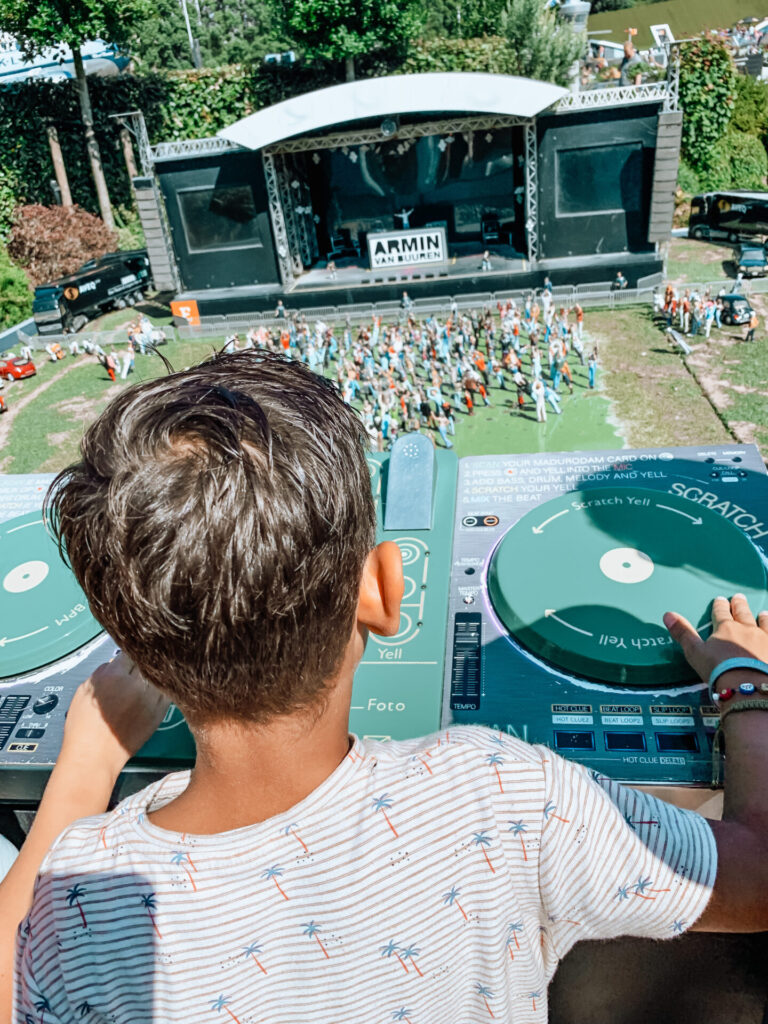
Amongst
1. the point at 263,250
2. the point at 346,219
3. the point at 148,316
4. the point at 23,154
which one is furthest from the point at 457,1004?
the point at 23,154

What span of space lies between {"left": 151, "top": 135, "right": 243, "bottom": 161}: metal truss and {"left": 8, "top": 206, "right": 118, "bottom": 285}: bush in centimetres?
1321

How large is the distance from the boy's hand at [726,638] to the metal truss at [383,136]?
31004 mm

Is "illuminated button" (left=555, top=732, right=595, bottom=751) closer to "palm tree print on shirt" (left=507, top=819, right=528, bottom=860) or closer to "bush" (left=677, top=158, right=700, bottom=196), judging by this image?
"palm tree print on shirt" (left=507, top=819, right=528, bottom=860)

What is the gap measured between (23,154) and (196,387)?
2016 inches

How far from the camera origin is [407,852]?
2029mm

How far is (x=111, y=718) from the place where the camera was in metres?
2.94

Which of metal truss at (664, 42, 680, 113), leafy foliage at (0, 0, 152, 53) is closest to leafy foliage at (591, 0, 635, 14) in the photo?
leafy foliage at (0, 0, 152, 53)

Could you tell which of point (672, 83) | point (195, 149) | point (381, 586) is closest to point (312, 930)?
point (381, 586)

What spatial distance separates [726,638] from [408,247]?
3155 cm

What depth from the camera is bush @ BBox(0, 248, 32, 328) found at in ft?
118

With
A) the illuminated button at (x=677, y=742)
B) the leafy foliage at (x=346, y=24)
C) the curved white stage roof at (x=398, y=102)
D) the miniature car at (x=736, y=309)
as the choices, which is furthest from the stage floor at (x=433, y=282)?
the illuminated button at (x=677, y=742)

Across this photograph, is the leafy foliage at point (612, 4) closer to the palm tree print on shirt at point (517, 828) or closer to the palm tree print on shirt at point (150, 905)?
the palm tree print on shirt at point (517, 828)

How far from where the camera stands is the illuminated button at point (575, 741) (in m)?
4.03

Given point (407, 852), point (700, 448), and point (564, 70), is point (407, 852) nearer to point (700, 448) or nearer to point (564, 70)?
point (700, 448)
